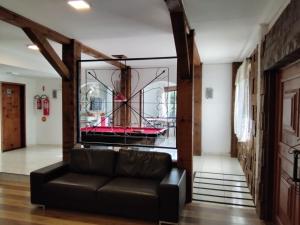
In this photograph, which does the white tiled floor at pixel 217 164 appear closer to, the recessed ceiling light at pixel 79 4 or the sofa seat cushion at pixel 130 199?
the sofa seat cushion at pixel 130 199

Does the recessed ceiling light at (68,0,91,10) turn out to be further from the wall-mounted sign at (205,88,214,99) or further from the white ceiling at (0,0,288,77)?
the wall-mounted sign at (205,88,214,99)

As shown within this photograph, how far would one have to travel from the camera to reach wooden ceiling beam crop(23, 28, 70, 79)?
3119 millimetres

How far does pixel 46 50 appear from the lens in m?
3.31

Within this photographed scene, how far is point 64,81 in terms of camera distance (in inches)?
153

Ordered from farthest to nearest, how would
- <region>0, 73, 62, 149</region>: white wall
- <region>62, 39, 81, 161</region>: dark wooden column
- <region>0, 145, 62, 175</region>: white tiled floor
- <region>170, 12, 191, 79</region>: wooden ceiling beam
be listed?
<region>0, 73, 62, 149</region>: white wall, <region>0, 145, 62, 175</region>: white tiled floor, <region>62, 39, 81, 161</region>: dark wooden column, <region>170, 12, 191, 79</region>: wooden ceiling beam

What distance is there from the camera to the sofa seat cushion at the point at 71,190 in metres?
2.99

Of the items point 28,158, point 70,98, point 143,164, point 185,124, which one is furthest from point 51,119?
point 185,124

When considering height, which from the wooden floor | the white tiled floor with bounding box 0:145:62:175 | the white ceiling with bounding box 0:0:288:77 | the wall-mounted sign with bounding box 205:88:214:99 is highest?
the white ceiling with bounding box 0:0:288:77

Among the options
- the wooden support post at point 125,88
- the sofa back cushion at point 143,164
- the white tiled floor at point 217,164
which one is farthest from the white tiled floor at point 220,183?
the wooden support post at point 125,88

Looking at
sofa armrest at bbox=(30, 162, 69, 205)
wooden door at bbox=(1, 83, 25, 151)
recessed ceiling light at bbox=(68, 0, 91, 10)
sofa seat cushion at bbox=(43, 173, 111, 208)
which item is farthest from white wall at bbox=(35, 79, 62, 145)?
recessed ceiling light at bbox=(68, 0, 91, 10)

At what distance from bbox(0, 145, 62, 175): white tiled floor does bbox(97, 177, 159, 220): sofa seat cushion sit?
7.99ft

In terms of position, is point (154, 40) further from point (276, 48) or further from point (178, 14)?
point (276, 48)

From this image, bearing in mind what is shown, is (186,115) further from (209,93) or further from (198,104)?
(209,93)

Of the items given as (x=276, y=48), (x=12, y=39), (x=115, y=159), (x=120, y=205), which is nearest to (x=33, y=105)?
(x=12, y=39)
